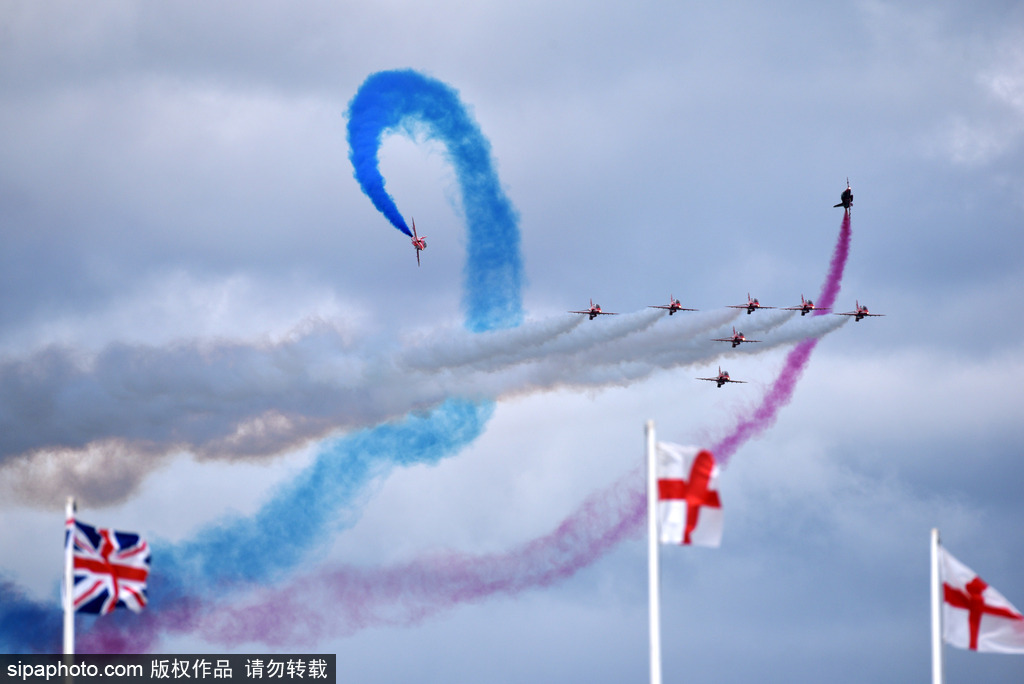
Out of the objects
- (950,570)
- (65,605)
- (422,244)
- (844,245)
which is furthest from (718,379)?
(65,605)

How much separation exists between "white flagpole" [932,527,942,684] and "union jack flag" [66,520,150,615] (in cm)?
3431

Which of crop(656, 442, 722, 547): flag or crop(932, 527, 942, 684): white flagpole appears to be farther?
crop(932, 527, 942, 684): white flagpole

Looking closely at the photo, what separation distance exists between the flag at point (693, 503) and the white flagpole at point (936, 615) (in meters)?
10.6

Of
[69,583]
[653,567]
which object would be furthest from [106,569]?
[653,567]

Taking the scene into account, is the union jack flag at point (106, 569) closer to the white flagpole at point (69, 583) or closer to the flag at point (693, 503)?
the white flagpole at point (69, 583)

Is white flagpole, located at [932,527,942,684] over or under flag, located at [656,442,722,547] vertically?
under

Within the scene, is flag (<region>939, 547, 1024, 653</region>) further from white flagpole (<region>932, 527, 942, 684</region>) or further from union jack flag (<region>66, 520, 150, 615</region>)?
union jack flag (<region>66, 520, 150, 615</region>)

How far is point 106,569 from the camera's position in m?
66.4

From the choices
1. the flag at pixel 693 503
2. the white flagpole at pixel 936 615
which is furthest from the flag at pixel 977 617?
the flag at pixel 693 503

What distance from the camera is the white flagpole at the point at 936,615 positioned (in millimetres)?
68562

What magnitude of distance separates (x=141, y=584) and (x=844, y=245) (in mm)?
102909

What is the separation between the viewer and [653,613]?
63188 millimetres

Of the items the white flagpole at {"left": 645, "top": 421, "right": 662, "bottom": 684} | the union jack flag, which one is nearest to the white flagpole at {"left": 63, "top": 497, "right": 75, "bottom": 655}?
the union jack flag

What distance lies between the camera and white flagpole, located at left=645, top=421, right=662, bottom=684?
62219mm
